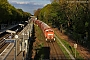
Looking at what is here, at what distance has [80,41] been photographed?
43.0m

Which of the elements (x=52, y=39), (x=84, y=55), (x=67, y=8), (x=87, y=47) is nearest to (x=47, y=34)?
(x=52, y=39)

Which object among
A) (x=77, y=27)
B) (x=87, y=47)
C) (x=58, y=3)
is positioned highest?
(x=58, y=3)

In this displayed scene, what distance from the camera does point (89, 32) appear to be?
43344 mm

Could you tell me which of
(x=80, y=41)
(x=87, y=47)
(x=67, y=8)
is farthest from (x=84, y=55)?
(x=67, y=8)

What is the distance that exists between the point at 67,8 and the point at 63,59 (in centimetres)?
3523

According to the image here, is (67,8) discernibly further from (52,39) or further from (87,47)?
(87,47)

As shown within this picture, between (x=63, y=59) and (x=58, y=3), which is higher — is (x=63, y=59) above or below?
below

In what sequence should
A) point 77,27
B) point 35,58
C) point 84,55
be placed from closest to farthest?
point 35,58 < point 84,55 < point 77,27

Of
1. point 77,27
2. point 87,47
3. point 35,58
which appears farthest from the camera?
point 77,27

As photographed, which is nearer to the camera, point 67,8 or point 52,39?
point 52,39

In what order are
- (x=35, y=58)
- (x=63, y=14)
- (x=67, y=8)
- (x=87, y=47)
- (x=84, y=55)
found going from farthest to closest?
1. (x=63, y=14)
2. (x=67, y=8)
3. (x=87, y=47)
4. (x=84, y=55)
5. (x=35, y=58)

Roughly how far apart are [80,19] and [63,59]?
1710 centimetres

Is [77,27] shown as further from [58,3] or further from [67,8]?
[58,3]

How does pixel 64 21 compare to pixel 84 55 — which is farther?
pixel 64 21
